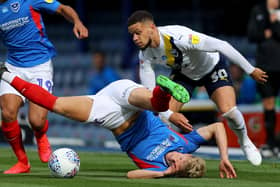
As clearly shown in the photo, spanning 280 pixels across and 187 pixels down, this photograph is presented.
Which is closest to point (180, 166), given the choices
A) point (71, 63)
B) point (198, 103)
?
point (198, 103)

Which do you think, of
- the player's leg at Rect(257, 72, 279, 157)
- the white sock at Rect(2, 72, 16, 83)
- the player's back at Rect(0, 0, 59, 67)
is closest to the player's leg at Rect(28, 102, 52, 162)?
the player's back at Rect(0, 0, 59, 67)

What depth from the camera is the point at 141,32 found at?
36.2 ft

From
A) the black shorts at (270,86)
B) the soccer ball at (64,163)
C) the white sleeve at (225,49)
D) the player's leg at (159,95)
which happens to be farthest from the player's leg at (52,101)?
the black shorts at (270,86)

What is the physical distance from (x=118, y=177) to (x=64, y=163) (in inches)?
27.9

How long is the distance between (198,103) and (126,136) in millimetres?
8100

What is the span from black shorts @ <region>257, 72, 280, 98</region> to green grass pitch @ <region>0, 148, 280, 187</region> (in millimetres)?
1909

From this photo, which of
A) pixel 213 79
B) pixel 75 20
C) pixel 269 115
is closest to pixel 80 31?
pixel 75 20

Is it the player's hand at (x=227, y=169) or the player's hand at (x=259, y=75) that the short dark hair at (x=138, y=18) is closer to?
the player's hand at (x=259, y=75)

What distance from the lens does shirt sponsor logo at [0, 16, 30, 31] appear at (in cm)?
1181

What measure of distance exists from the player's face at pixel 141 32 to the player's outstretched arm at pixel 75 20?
1.81 feet

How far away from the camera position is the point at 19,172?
11227mm

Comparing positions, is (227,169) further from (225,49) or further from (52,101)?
(52,101)

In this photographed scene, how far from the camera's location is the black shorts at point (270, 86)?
15094 mm

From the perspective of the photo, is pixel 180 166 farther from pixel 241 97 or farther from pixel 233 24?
pixel 233 24
